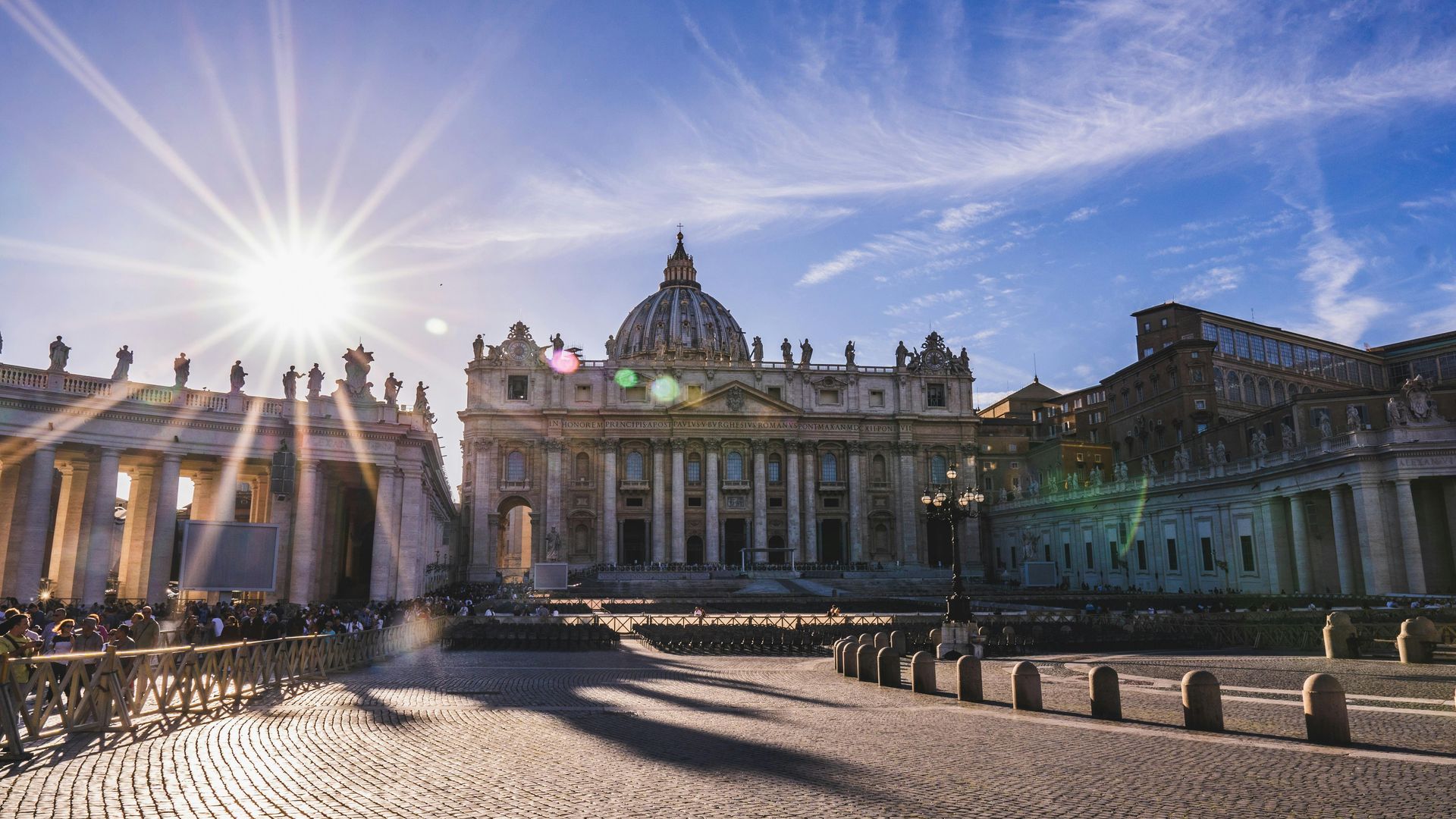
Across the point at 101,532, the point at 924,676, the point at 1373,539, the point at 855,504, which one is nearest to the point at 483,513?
the point at 855,504

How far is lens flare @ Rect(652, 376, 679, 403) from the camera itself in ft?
260

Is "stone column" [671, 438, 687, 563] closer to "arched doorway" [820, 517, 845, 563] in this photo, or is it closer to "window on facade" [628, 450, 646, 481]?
"window on facade" [628, 450, 646, 481]

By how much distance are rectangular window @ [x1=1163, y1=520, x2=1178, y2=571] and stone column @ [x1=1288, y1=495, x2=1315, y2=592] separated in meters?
9.08

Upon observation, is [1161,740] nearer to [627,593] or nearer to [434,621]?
[434,621]

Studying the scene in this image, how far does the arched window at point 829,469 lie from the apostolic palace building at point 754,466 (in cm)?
21

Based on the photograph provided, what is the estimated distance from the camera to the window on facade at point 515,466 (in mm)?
77312

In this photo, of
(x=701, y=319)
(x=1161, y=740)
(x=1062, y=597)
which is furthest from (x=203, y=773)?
(x=701, y=319)

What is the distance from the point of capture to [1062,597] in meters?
45.5

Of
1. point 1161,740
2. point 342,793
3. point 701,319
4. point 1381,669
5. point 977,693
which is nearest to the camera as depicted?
point 342,793

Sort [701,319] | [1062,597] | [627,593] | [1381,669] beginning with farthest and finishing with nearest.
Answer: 1. [701,319]
2. [627,593]
3. [1062,597]
4. [1381,669]

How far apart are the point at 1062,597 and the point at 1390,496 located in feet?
46.9

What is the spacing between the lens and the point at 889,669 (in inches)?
717

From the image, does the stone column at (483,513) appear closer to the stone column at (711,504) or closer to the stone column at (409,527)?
the stone column at (711,504)

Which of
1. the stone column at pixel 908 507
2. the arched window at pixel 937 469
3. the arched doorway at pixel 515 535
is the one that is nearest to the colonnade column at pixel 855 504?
the stone column at pixel 908 507
